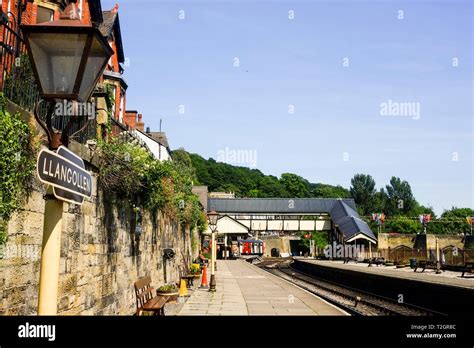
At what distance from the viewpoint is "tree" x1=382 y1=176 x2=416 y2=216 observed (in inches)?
5256

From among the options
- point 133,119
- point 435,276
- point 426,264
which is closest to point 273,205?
point 133,119

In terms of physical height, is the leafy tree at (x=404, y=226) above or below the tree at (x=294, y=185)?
below

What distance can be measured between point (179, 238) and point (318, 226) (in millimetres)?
48176

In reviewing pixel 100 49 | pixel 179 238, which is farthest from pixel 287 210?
pixel 100 49

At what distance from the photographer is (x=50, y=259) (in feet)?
10.6

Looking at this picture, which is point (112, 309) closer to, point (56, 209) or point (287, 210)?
point (56, 209)

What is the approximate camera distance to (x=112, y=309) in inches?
384

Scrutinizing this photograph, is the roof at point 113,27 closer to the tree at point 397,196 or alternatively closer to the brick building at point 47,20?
the brick building at point 47,20

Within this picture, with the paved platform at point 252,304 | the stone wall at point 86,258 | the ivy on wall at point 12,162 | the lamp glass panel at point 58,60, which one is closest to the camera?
the lamp glass panel at point 58,60

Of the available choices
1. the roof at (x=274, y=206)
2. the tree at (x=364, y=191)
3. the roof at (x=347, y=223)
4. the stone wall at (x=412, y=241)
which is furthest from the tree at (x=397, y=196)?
the roof at (x=347, y=223)

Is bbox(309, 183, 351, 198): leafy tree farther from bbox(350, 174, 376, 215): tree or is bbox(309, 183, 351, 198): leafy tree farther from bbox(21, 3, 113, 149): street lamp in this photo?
bbox(21, 3, 113, 149): street lamp

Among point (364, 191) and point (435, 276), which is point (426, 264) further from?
point (364, 191)

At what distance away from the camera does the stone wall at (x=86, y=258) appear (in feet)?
18.2

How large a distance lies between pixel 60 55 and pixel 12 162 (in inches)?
94.9
